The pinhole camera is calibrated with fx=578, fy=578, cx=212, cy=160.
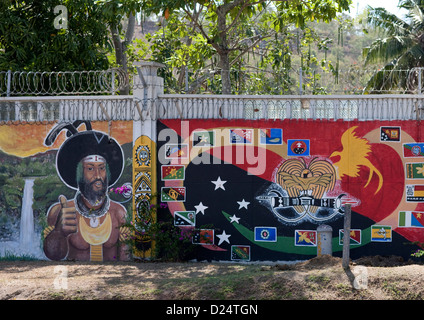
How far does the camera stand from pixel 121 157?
10.6 m

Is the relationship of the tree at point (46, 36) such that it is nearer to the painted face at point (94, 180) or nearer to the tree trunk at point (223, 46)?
the tree trunk at point (223, 46)

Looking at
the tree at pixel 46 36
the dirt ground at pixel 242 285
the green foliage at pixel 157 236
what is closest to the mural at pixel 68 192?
the green foliage at pixel 157 236

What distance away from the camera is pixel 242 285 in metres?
7.54

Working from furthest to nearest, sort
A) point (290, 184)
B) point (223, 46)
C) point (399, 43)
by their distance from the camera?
1. point (399, 43)
2. point (223, 46)
3. point (290, 184)

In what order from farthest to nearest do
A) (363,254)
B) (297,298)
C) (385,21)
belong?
(385,21) < (363,254) < (297,298)

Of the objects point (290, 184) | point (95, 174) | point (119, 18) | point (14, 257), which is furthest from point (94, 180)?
point (119, 18)

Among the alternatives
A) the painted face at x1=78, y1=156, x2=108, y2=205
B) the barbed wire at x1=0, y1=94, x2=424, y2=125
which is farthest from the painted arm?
the barbed wire at x1=0, y1=94, x2=424, y2=125

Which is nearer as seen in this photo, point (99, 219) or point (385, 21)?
point (99, 219)

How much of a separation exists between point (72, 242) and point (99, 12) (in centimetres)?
631

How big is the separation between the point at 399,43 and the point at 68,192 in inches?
497

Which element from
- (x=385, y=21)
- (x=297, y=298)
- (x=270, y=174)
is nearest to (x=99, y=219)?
(x=270, y=174)

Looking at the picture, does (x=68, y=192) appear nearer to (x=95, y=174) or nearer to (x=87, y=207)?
Result: (x=87, y=207)

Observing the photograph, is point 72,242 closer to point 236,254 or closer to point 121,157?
point 121,157

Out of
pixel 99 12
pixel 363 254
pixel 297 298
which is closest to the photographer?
pixel 297 298
